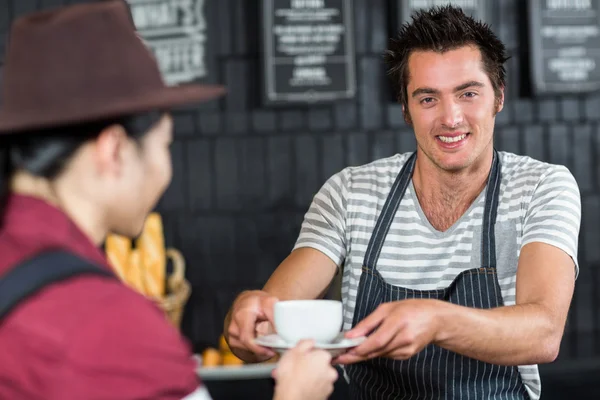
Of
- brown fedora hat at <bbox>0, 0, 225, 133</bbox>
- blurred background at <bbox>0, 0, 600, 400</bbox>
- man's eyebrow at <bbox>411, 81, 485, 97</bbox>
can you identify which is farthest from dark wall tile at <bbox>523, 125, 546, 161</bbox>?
brown fedora hat at <bbox>0, 0, 225, 133</bbox>

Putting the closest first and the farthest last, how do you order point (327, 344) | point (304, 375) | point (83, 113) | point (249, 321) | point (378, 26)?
point (83, 113), point (304, 375), point (327, 344), point (249, 321), point (378, 26)

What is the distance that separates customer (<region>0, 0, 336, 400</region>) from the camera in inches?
39.7


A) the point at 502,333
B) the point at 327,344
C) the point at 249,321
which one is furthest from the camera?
the point at 249,321

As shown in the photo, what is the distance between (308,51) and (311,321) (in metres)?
2.91

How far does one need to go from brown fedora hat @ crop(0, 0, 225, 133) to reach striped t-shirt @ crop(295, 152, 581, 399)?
3.46 ft

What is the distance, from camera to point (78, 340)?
3.27 ft

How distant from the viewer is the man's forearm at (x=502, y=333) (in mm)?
1664

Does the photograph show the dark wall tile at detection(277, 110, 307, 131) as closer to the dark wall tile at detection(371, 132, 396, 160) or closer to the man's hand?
the dark wall tile at detection(371, 132, 396, 160)

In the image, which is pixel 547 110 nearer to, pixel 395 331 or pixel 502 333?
pixel 502 333

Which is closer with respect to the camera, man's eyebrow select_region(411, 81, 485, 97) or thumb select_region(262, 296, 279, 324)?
thumb select_region(262, 296, 279, 324)

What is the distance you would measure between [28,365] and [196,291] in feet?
10.9

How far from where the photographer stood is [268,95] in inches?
168

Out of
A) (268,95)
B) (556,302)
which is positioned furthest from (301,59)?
(556,302)

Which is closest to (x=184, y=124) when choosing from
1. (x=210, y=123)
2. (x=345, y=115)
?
(x=210, y=123)
